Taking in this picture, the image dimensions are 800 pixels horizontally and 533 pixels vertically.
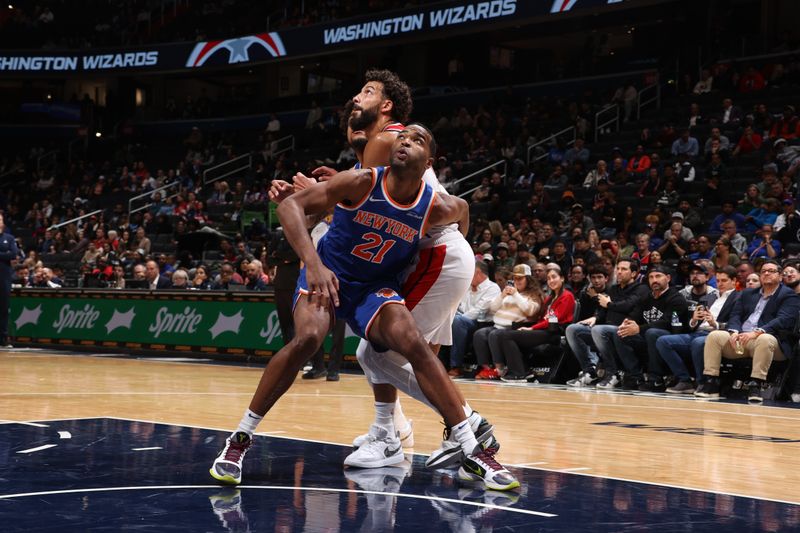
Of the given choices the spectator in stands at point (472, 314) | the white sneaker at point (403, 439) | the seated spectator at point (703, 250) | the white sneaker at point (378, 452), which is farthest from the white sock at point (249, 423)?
the seated spectator at point (703, 250)

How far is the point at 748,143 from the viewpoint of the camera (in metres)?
15.1

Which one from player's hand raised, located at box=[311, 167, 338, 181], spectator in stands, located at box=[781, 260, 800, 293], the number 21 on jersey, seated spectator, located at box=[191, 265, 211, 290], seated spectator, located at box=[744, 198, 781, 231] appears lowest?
seated spectator, located at box=[191, 265, 211, 290]

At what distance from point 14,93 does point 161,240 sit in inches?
709

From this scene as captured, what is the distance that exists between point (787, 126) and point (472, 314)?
21.3ft

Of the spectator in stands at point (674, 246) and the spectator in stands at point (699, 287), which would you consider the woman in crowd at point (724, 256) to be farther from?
the spectator in stands at point (674, 246)

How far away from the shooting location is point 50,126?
3297 cm

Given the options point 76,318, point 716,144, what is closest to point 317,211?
point 716,144

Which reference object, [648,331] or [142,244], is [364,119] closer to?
[648,331]

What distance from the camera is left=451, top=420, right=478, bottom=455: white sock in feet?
14.1

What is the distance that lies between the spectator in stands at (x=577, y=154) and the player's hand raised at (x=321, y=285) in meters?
13.5

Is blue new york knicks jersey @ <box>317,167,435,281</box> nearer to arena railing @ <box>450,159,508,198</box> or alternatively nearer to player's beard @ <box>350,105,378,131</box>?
player's beard @ <box>350,105,378,131</box>

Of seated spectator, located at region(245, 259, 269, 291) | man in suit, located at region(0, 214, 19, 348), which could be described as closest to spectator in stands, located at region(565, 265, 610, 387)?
seated spectator, located at region(245, 259, 269, 291)

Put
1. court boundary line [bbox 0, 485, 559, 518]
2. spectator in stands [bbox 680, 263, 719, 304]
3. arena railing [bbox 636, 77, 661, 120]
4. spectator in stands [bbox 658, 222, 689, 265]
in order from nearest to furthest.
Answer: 1. court boundary line [bbox 0, 485, 559, 518]
2. spectator in stands [bbox 680, 263, 719, 304]
3. spectator in stands [bbox 658, 222, 689, 265]
4. arena railing [bbox 636, 77, 661, 120]

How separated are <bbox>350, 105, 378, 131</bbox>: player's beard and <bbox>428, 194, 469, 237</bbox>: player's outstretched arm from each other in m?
0.70
